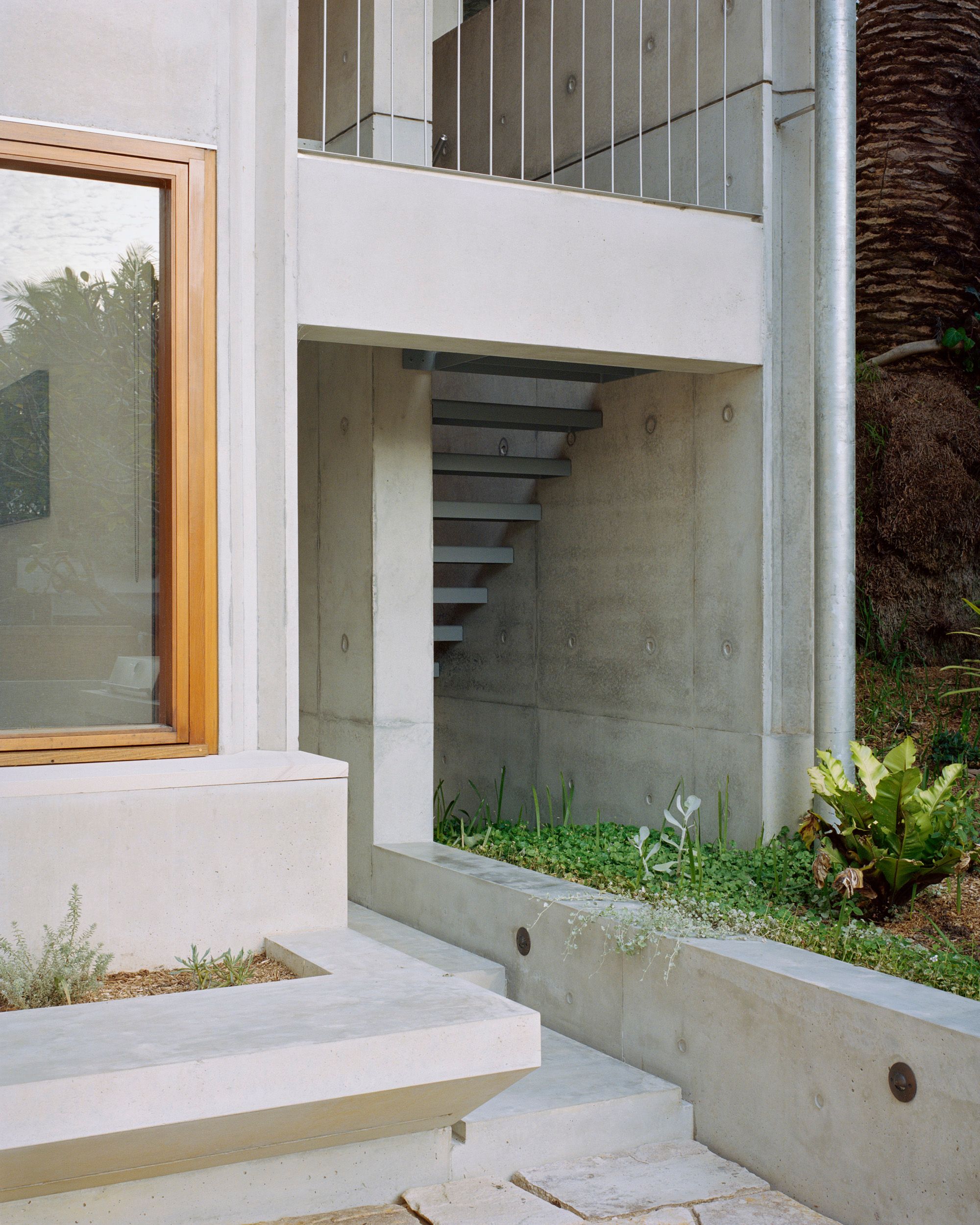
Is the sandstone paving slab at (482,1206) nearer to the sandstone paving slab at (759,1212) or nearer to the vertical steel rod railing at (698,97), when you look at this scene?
the sandstone paving slab at (759,1212)

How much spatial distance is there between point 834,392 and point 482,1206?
3.29 meters

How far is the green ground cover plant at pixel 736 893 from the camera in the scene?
3.74 metres

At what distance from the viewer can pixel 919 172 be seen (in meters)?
8.27

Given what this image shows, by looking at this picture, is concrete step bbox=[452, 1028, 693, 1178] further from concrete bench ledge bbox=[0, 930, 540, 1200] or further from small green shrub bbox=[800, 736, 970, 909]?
small green shrub bbox=[800, 736, 970, 909]

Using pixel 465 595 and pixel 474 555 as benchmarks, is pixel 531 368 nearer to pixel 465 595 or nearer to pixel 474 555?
pixel 474 555

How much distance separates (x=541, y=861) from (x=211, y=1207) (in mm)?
2339

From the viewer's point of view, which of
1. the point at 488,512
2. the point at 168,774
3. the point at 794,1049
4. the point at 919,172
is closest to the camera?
the point at 794,1049

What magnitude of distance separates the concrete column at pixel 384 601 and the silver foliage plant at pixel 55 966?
2.36 m

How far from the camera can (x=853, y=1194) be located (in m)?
3.27

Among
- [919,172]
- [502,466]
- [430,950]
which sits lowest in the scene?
[430,950]

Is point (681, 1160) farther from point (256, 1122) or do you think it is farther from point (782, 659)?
point (782, 659)

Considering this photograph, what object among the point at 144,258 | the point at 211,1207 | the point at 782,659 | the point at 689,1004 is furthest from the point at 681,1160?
the point at 144,258

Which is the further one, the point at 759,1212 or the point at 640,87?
the point at 640,87

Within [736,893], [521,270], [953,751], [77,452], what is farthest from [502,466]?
[77,452]
